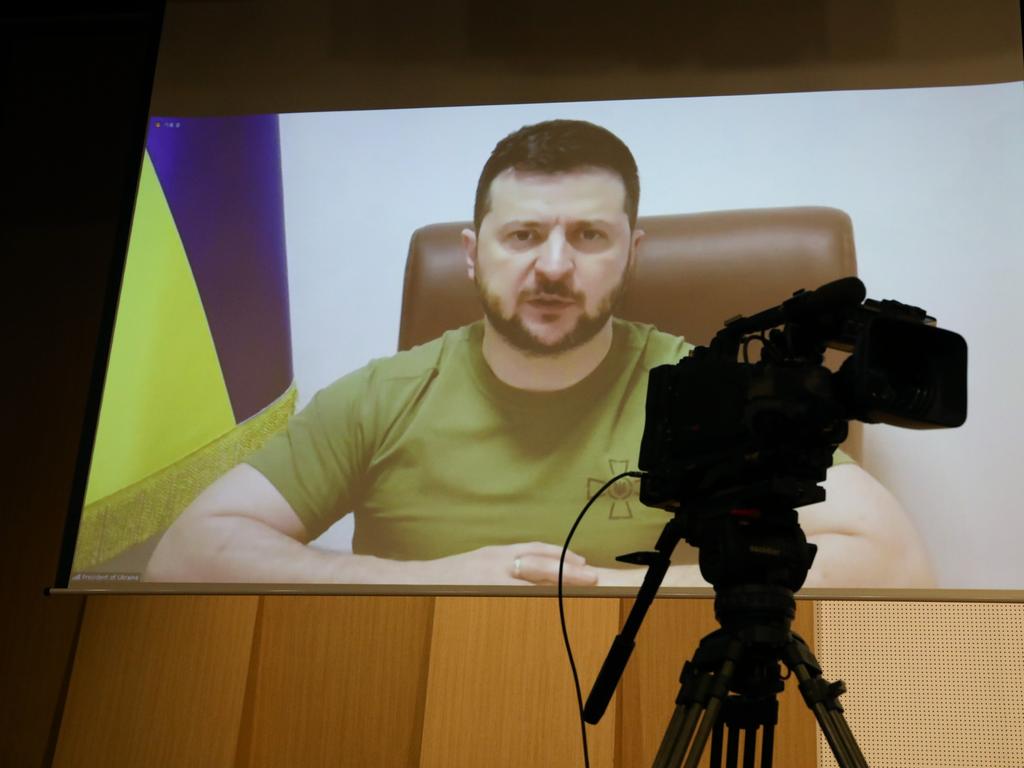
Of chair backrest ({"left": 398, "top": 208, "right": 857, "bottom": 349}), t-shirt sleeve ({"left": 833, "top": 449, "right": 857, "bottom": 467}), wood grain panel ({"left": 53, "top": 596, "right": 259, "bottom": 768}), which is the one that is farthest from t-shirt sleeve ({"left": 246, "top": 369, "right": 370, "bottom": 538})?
t-shirt sleeve ({"left": 833, "top": 449, "right": 857, "bottom": 467})

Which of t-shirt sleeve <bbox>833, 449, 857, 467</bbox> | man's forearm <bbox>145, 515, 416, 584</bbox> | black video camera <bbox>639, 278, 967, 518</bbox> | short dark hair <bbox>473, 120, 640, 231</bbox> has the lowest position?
man's forearm <bbox>145, 515, 416, 584</bbox>

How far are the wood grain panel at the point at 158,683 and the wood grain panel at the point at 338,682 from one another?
2.2 inches

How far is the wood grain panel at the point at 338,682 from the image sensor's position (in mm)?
2076

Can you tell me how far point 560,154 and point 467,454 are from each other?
0.76 m

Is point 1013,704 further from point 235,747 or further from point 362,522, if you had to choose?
point 235,747

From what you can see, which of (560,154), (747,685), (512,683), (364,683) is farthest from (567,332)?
(747,685)

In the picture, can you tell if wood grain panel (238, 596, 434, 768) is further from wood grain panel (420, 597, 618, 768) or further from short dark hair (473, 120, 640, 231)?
short dark hair (473, 120, 640, 231)

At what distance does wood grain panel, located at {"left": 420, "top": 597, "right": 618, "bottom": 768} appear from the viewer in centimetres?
195

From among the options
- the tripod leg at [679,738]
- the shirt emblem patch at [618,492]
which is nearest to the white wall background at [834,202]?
the shirt emblem patch at [618,492]

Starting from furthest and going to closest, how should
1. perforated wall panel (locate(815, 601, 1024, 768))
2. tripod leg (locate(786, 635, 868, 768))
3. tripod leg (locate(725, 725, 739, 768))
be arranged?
perforated wall panel (locate(815, 601, 1024, 768)) < tripod leg (locate(725, 725, 739, 768)) < tripod leg (locate(786, 635, 868, 768))

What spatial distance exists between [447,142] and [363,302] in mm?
467

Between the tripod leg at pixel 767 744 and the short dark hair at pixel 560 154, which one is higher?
the short dark hair at pixel 560 154

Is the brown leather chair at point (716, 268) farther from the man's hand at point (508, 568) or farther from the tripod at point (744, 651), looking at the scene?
the tripod at point (744, 651)

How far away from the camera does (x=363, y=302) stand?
2.22 m
